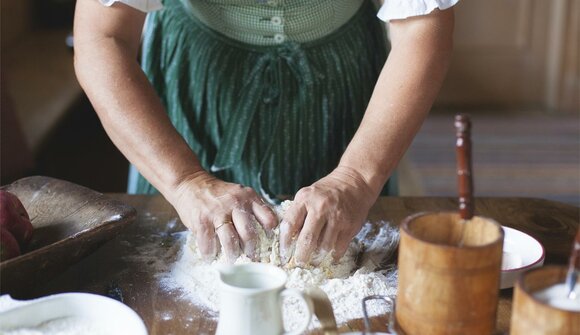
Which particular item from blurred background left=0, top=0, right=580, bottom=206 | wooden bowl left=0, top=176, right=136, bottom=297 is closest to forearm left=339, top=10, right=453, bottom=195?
wooden bowl left=0, top=176, right=136, bottom=297

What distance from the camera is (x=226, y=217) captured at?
1.02m

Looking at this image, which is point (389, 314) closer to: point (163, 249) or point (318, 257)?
point (318, 257)

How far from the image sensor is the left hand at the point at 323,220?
1.02m

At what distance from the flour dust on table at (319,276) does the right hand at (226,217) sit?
14mm

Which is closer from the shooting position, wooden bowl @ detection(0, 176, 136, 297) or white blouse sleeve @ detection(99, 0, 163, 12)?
wooden bowl @ detection(0, 176, 136, 297)

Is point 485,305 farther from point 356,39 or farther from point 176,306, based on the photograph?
point 356,39

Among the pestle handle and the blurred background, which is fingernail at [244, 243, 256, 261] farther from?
the blurred background

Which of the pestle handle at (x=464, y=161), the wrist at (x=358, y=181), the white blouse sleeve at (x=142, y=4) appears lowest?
the wrist at (x=358, y=181)

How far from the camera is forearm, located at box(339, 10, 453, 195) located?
1136 millimetres

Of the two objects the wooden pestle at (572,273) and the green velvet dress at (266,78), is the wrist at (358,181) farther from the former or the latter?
the wooden pestle at (572,273)

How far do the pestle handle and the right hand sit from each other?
0.32 metres

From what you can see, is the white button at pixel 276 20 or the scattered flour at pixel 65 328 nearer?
the scattered flour at pixel 65 328

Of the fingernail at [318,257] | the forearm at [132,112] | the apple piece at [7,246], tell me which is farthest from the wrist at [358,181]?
the apple piece at [7,246]

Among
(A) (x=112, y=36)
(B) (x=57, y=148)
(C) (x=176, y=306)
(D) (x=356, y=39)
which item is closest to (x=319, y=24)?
(D) (x=356, y=39)
